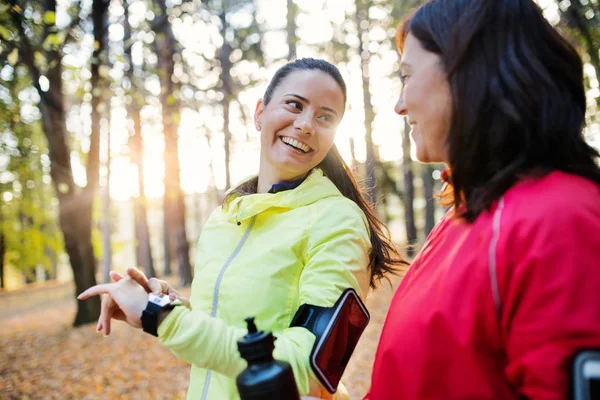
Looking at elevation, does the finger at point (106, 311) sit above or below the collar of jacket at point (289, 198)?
below

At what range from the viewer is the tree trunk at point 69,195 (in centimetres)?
867

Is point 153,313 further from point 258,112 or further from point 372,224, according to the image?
point 258,112

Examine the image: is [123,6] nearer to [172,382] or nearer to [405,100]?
[172,382]

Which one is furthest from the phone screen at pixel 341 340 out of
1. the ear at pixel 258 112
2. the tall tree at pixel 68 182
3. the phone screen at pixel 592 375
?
the tall tree at pixel 68 182

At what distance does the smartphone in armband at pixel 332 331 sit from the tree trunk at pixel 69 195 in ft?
28.4

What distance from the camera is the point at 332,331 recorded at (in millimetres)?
1435

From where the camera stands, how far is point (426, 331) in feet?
3.49

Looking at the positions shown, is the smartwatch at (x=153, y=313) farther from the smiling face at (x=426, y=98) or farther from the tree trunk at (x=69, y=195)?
the tree trunk at (x=69, y=195)

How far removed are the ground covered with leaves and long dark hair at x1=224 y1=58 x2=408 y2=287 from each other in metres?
4.22

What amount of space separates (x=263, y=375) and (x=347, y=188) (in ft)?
4.53

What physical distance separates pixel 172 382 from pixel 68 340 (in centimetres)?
347

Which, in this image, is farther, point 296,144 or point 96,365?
point 96,365

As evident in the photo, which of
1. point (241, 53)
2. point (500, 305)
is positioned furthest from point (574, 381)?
point (241, 53)

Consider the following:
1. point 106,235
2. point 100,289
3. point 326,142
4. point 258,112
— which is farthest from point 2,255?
point 326,142
